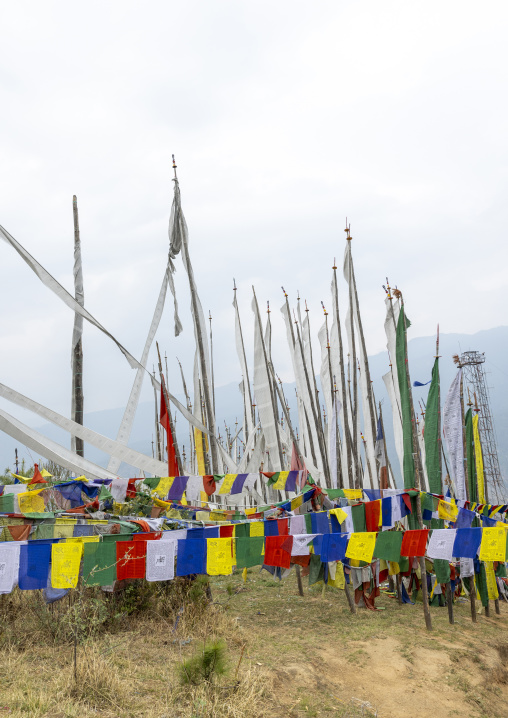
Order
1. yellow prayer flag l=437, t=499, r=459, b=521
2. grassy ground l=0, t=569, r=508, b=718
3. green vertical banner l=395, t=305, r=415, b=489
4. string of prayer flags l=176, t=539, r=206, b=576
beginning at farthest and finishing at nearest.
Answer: green vertical banner l=395, t=305, r=415, b=489 < yellow prayer flag l=437, t=499, r=459, b=521 < string of prayer flags l=176, t=539, r=206, b=576 < grassy ground l=0, t=569, r=508, b=718

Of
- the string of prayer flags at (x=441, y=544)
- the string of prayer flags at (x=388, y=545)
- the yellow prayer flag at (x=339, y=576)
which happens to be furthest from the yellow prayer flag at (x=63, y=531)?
the string of prayer flags at (x=441, y=544)

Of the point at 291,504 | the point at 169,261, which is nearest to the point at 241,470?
the point at 291,504

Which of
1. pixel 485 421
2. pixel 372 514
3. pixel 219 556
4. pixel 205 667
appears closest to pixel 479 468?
pixel 372 514

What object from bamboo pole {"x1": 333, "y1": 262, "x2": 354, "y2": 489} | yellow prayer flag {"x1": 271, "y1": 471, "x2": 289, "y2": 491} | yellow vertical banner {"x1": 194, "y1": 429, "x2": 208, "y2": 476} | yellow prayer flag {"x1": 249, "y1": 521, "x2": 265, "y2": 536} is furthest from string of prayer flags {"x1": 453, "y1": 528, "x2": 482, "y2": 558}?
yellow vertical banner {"x1": 194, "y1": 429, "x2": 208, "y2": 476}

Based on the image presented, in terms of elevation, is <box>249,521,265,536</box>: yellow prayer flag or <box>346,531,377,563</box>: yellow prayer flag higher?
<box>249,521,265,536</box>: yellow prayer flag

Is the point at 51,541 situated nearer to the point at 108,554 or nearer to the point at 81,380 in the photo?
the point at 108,554

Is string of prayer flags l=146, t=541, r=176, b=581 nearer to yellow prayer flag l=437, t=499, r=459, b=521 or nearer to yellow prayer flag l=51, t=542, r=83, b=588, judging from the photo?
yellow prayer flag l=51, t=542, r=83, b=588

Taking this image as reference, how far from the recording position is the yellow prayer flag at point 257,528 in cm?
945

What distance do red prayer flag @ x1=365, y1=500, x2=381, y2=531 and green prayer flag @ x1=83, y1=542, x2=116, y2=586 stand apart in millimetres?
4829

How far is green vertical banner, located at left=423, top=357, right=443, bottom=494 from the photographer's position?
11688mm

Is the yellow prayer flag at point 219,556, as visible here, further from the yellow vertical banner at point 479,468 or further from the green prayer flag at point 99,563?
the yellow vertical banner at point 479,468

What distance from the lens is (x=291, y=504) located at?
434 inches

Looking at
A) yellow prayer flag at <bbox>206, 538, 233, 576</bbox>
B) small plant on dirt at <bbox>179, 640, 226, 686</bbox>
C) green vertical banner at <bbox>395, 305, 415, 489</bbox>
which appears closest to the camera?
small plant on dirt at <bbox>179, 640, 226, 686</bbox>

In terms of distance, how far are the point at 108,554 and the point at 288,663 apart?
2.78 metres
